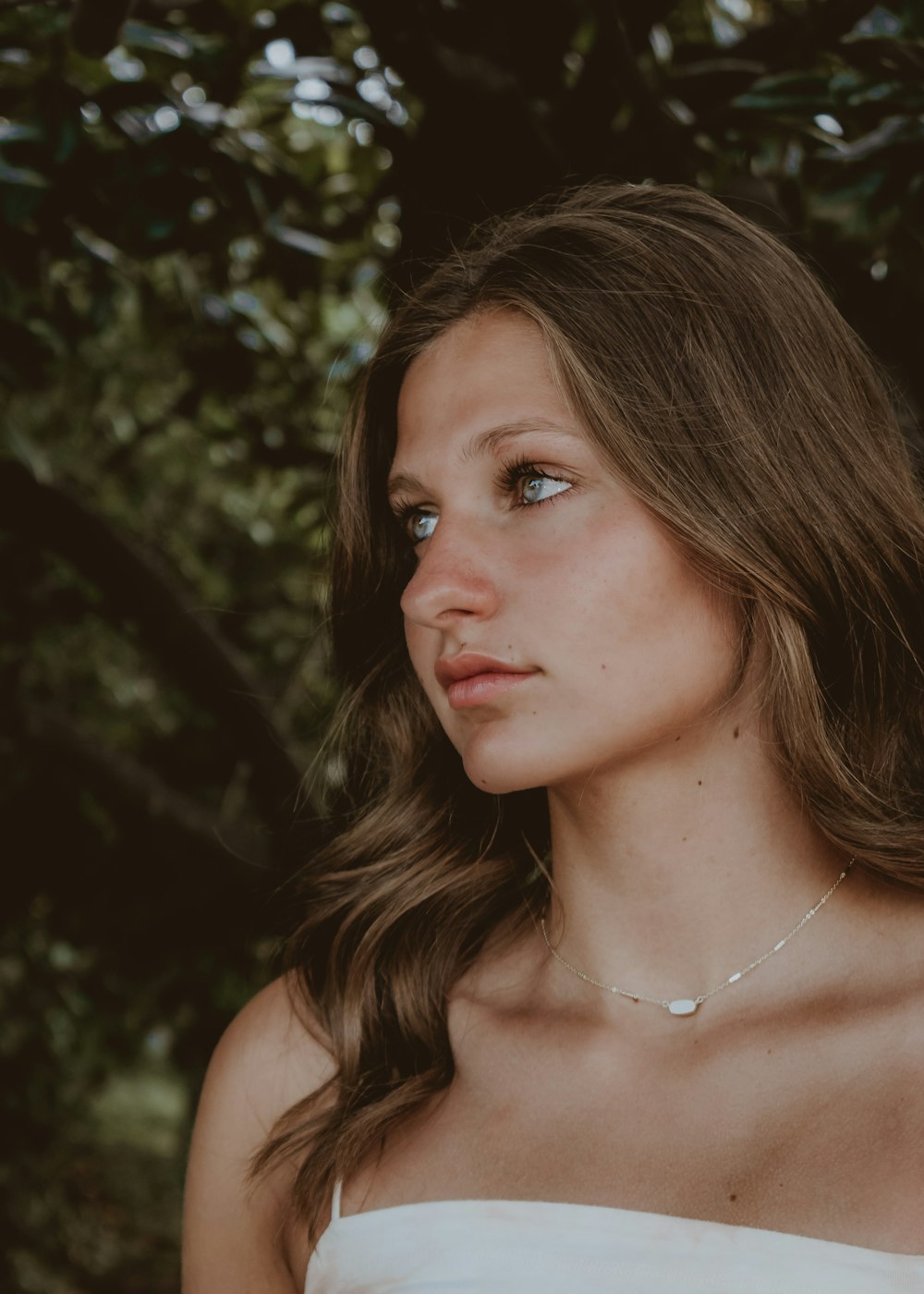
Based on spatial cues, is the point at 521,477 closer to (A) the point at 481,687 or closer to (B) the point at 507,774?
(A) the point at 481,687

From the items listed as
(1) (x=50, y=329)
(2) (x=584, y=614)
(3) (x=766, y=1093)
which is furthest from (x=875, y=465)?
(1) (x=50, y=329)

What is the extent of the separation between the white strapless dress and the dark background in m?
0.88

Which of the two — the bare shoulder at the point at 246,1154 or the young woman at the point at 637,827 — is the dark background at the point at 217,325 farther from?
the bare shoulder at the point at 246,1154

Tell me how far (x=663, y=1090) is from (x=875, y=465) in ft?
3.27

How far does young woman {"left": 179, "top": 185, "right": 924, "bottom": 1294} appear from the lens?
1849 mm

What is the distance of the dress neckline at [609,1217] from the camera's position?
5.48 feet

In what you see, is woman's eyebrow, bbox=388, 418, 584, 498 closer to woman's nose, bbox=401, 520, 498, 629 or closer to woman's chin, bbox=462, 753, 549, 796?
woman's nose, bbox=401, 520, 498, 629

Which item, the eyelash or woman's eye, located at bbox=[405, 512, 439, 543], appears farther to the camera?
woman's eye, located at bbox=[405, 512, 439, 543]

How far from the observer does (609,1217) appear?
180 cm

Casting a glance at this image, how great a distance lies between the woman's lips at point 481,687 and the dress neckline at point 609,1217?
69 centimetres

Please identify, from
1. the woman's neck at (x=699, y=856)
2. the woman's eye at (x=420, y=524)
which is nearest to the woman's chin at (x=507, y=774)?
the woman's neck at (x=699, y=856)

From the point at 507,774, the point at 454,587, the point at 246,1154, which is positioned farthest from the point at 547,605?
the point at 246,1154

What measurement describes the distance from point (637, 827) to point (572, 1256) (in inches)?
23.9

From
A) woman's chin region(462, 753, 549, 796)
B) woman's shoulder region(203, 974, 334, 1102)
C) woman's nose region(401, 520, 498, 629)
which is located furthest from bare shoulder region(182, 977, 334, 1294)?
woman's nose region(401, 520, 498, 629)
